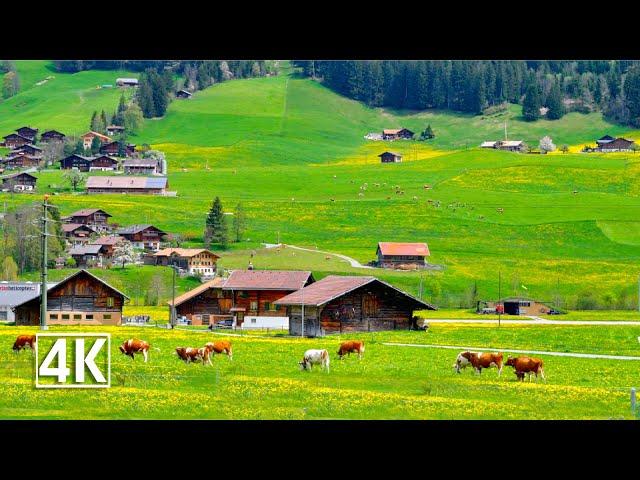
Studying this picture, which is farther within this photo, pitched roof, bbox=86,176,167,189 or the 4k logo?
pitched roof, bbox=86,176,167,189

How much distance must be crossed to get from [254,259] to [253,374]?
70452 mm

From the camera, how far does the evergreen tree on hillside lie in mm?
120500

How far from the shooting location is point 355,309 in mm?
66562

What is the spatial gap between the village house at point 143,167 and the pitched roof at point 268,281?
3633 inches

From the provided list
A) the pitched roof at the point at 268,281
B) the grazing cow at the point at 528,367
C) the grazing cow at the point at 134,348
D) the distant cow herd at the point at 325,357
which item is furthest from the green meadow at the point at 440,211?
the grazing cow at the point at 134,348

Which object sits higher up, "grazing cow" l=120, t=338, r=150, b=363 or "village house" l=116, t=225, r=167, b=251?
"village house" l=116, t=225, r=167, b=251

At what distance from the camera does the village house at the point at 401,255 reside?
111000 millimetres

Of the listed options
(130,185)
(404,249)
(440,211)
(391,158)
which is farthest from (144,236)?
(391,158)

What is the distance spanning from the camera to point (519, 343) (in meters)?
56.0

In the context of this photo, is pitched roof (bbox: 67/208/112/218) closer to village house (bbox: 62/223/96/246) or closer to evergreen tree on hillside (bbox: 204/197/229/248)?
village house (bbox: 62/223/96/246)

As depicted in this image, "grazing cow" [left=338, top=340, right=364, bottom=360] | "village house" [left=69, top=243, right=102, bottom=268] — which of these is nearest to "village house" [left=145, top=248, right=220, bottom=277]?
"village house" [left=69, top=243, right=102, bottom=268]

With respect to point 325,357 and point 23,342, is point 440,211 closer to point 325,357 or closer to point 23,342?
point 23,342

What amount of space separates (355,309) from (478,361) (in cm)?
2540

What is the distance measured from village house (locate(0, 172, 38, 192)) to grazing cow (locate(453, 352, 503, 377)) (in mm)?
120732
